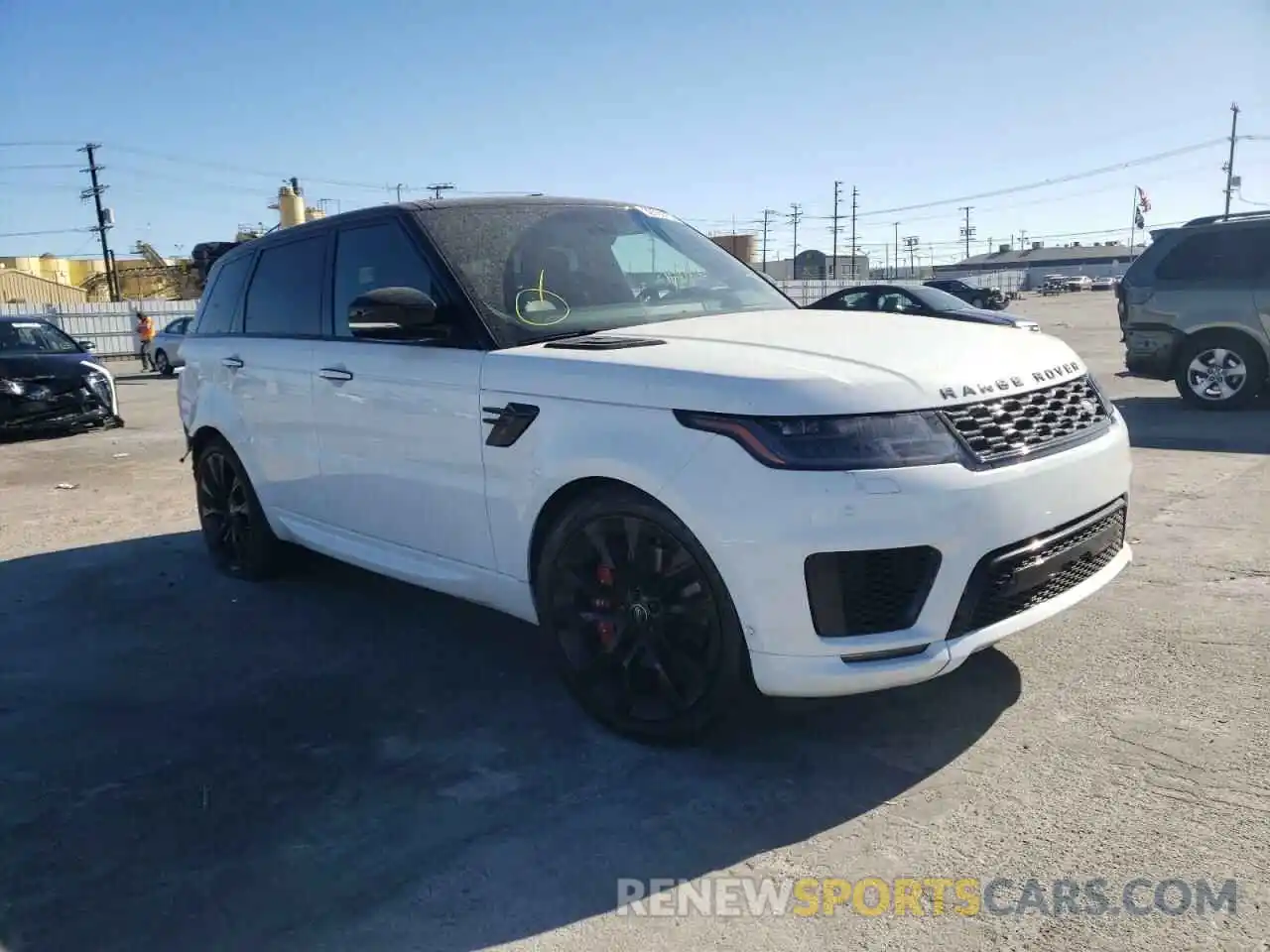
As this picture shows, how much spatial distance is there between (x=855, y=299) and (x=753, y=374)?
15.3 meters

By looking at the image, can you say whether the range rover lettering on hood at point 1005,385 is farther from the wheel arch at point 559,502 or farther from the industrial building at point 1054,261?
the industrial building at point 1054,261

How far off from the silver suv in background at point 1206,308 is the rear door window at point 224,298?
923 cm

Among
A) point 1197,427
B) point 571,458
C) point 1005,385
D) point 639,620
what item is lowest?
point 1197,427

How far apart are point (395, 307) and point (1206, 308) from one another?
9.71m

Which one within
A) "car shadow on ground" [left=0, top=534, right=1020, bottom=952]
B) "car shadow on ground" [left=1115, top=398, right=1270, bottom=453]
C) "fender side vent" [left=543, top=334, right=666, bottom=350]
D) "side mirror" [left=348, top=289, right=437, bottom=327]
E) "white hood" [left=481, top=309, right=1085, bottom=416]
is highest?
"side mirror" [left=348, top=289, right=437, bottom=327]

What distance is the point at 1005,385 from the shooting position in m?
3.14

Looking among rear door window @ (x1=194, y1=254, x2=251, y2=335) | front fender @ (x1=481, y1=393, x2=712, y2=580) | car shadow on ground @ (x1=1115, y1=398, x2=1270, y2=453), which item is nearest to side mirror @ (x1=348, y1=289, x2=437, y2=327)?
front fender @ (x1=481, y1=393, x2=712, y2=580)

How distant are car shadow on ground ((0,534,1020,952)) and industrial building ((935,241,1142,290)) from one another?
115 meters

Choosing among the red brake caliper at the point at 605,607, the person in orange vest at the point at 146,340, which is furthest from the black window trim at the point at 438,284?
the person in orange vest at the point at 146,340

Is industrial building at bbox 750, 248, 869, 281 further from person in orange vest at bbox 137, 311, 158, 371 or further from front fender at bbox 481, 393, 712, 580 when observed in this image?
front fender at bbox 481, 393, 712, 580

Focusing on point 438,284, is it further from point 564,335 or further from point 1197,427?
point 1197,427

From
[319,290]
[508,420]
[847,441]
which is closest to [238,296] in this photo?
[319,290]

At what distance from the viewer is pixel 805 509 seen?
2.82 meters

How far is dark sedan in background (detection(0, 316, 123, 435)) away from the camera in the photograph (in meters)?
12.2
